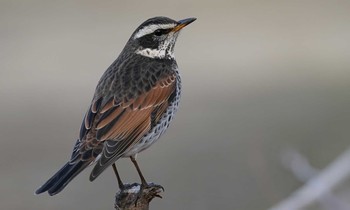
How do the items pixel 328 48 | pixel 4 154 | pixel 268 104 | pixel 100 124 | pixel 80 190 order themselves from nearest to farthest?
pixel 100 124, pixel 80 190, pixel 4 154, pixel 268 104, pixel 328 48

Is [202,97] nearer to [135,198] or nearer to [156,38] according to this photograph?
[156,38]

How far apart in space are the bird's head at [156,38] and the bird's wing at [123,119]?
1.16 feet

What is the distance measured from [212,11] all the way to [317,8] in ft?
8.77

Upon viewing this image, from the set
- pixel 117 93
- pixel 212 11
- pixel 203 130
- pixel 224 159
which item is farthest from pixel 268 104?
pixel 117 93

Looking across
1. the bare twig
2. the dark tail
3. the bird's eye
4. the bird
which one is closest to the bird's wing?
the bird

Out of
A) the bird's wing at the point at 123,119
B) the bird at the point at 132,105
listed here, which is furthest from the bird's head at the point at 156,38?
the bird's wing at the point at 123,119

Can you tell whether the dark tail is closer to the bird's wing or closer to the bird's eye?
the bird's wing

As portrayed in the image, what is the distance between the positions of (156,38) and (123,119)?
3.59ft

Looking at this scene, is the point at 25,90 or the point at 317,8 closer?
the point at 25,90

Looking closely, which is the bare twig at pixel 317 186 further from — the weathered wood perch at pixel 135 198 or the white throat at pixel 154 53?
the white throat at pixel 154 53

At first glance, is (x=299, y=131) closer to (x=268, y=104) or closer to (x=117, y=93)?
(x=268, y=104)

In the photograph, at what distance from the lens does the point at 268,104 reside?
79.2ft

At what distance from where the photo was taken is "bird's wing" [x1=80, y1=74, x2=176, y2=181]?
10.7 metres

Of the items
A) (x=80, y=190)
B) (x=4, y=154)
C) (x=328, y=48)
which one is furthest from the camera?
(x=328, y=48)
